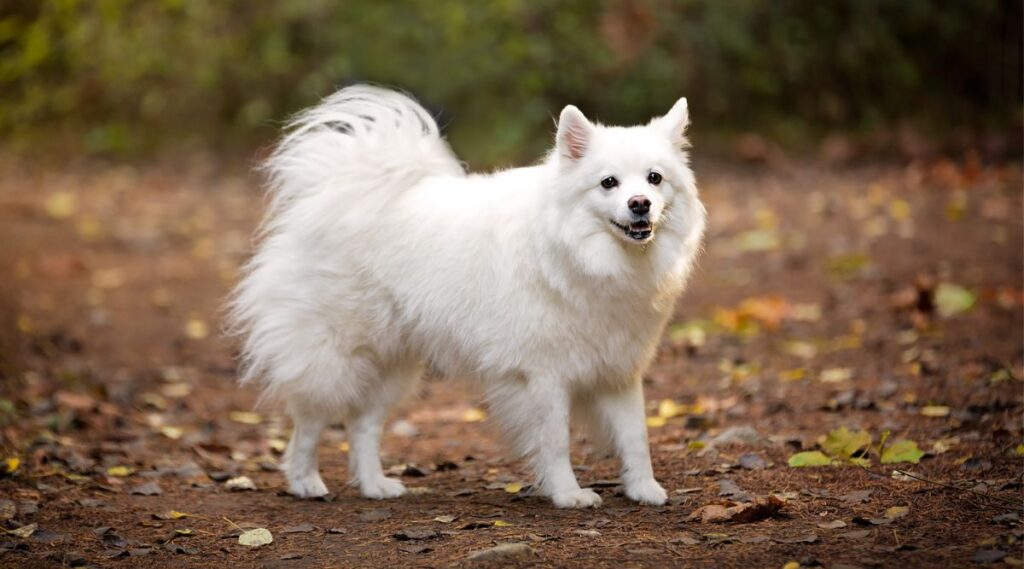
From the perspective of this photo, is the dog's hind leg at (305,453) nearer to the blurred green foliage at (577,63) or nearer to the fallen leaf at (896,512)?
the fallen leaf at (896,512)

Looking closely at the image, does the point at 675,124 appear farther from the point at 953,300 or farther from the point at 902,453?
the point at 953,300

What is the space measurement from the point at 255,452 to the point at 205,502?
1181 millimetres

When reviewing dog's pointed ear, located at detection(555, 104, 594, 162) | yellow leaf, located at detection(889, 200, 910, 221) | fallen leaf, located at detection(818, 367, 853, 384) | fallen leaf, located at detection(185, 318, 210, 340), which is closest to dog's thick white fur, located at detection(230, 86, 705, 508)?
dog's pointed ear, located at detection(555, 104, 594, 162)

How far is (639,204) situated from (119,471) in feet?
9.05

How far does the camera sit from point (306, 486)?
5.15 metres

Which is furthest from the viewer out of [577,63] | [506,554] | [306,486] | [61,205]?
[577,63]

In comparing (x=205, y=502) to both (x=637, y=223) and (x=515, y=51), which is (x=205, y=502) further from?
(x=515, y=51)

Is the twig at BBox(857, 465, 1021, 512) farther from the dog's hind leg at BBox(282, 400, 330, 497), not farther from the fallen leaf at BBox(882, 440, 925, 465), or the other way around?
the dog's hind leg at BBox(282, 400, 330, 497)

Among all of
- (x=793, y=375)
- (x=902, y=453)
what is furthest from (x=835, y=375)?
(x=902, y=453)

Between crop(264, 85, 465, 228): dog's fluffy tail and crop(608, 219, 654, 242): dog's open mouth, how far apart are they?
121 centimetres

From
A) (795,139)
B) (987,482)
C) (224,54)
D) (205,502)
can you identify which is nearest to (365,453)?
(205,502)

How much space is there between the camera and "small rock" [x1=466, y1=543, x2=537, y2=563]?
3822 mm

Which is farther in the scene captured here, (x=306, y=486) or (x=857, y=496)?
(x=306, y=486)

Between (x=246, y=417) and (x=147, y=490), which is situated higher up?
(x=246, y=417)
